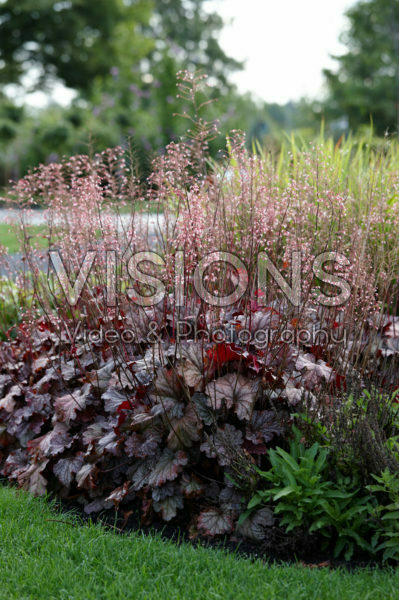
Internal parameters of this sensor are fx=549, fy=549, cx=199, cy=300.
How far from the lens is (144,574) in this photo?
8.00ft

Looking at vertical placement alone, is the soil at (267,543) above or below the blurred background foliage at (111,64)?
below

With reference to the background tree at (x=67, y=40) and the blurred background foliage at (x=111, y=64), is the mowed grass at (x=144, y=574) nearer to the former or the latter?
the blurred background foliage at (x=111, y=64)

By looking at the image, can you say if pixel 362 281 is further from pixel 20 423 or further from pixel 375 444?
pixel 20 423

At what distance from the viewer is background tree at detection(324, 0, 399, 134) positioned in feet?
82.0

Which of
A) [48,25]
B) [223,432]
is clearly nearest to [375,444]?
[223,432]

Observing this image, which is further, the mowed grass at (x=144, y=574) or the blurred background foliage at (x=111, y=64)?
the blurred background foliage at (x=111, y=64)

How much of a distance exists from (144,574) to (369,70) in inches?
1104

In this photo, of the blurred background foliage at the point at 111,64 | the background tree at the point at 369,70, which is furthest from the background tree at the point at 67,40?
the background tree at the point at 369,70

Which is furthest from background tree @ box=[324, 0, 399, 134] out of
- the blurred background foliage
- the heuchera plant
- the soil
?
the soil

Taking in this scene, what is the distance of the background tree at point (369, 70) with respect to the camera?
24984 millimetres

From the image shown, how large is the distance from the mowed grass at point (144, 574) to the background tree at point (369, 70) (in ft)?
82.1

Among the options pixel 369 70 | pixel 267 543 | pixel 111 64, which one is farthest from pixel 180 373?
pixel 369 70

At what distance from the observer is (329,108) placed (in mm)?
26750

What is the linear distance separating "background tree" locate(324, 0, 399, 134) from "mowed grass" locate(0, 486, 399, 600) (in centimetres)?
2502
